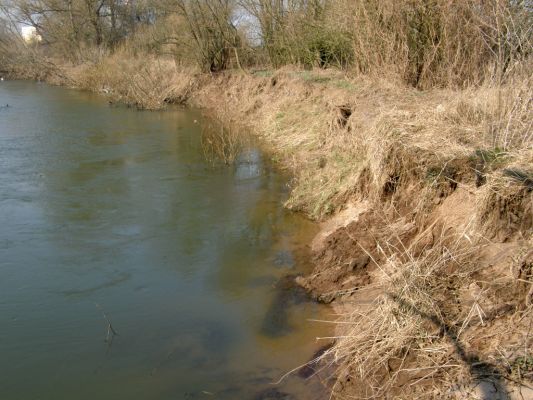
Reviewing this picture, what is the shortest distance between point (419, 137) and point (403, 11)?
5.34 metres

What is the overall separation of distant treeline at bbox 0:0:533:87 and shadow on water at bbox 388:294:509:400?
3135mm

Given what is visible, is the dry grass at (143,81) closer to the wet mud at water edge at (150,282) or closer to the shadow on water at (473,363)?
the wet mud at water edge at (150,282)

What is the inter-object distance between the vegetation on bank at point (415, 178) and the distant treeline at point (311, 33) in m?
0.05

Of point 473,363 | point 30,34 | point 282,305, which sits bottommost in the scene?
point 282,305

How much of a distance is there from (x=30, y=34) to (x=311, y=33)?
87.6ft

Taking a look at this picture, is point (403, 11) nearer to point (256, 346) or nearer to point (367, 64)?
point (367, 64)

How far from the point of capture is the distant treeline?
821 centimetres

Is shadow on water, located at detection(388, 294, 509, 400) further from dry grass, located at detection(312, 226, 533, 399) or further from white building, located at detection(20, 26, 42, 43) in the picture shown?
white building, located at detection(20, 26, 42, 43)

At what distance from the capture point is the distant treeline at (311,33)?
8.21 m

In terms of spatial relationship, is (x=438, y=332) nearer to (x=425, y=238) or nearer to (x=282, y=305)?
(x=425, y=238)

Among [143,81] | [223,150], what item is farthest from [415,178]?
[143,81]

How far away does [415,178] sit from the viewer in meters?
5.82

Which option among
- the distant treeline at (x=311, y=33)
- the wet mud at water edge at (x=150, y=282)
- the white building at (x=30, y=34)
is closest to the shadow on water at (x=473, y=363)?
the wet mud at water edge at (x=150, y=282)

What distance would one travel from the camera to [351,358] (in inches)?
157
